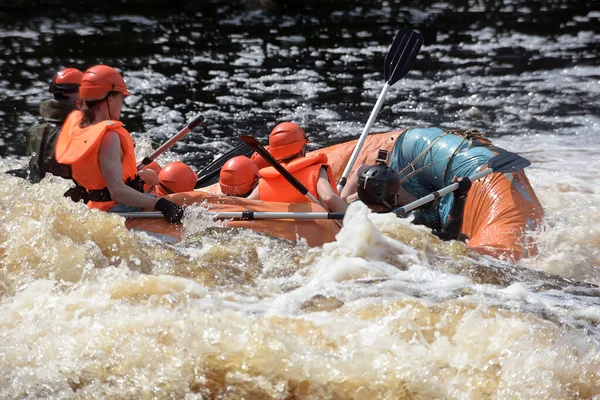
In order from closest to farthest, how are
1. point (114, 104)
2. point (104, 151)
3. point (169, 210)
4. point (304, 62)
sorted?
point (104, 151) → point (169, 210) → point (114, 104) → point (304, 62)

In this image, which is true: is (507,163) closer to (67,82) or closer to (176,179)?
(176,179)

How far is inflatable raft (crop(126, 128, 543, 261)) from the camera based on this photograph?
5.67 metres

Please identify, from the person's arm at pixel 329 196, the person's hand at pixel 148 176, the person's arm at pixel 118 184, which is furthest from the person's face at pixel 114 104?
the person's arm at pixel 329 196

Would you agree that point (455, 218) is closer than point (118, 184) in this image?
No

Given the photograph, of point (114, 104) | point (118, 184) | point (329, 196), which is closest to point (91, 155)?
point (118, 184)

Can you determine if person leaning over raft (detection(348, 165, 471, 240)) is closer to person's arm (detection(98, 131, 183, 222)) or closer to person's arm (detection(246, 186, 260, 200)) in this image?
person's arm (detection(246, 186, 260, 200))

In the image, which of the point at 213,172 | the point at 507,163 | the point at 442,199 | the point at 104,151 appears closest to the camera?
the point at 104,151

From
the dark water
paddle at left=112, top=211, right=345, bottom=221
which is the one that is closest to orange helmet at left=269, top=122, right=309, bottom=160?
paddle at left=112, top=211, right=345, bottom=221

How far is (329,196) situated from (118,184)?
143 cm

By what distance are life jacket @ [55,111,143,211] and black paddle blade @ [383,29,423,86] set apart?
301 cm

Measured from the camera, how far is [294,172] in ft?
19.1

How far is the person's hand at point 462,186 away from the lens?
6320mm

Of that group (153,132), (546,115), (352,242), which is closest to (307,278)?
(352,242)

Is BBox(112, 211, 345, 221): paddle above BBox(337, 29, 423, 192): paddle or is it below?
below
